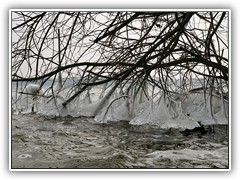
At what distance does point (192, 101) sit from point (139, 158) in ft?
1.65

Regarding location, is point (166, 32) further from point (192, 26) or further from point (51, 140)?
point (51, 140)

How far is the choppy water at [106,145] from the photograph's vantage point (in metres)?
2.33

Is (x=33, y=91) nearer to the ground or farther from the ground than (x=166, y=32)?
nearer to the ground

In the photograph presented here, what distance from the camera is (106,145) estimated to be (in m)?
2.42

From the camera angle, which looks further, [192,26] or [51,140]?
[192,26]

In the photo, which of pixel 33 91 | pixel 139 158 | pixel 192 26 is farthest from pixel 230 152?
pixel 33 91

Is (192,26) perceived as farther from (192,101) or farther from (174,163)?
(174,163)

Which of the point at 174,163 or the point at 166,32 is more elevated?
the point at 166,32

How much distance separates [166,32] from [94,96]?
1.96ft

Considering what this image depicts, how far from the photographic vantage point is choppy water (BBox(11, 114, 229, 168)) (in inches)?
91.8

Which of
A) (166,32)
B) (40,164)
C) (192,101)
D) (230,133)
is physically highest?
(166,32)

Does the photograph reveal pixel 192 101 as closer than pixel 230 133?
No

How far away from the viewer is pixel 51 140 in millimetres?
2418

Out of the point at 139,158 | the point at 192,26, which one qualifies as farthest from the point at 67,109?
the point at 192,26
